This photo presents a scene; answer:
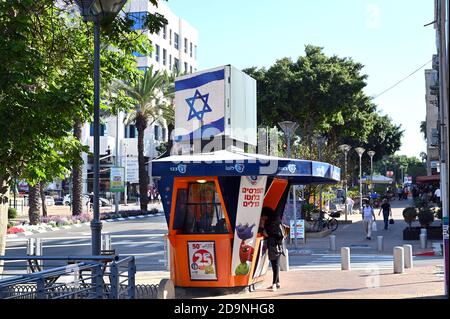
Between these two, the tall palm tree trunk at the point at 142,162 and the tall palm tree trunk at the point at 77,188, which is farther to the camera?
the tall palm tree trunk at the point at 142,162

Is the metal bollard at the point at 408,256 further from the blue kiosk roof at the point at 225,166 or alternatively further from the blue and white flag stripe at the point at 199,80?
the blue and white flag stripe at the point at 199,80

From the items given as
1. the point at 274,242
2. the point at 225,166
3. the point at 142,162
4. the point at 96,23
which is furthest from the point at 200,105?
the point at 142,162

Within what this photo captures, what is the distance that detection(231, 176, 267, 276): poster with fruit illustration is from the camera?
1235cm

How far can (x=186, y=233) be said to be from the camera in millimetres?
12578

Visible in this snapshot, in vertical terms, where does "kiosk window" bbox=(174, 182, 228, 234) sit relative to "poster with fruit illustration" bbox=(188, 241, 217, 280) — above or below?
above

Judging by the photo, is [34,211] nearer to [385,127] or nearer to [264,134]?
[264,134]

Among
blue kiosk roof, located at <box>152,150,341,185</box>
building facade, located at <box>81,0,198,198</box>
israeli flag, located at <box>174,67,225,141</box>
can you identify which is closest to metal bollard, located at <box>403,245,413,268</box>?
blue kiosk roof, located at <box>152,150,341,185</box>

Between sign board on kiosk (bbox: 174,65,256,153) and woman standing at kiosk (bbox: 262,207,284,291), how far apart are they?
222cm

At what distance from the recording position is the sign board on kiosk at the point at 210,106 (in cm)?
1420

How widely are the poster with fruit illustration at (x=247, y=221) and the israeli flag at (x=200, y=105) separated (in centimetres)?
210

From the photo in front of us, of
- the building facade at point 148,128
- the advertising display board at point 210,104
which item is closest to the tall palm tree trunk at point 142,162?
the building facade at point 148,128

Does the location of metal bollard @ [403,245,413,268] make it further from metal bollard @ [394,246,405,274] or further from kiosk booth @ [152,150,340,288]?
kiosk booth @ [152,150,340,288]

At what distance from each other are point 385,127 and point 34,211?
40.0 metres

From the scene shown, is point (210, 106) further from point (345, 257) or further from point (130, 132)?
point (130, 132)
